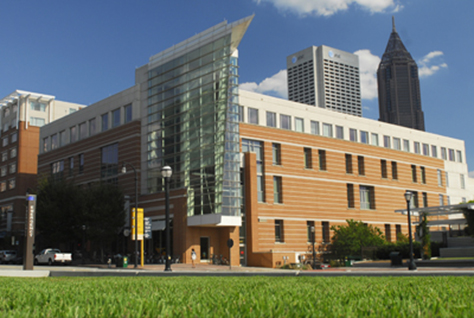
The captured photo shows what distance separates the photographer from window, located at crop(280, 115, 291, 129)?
54369 millimetres

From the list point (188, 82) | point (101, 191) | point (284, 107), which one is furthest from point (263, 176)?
point (101, 191)

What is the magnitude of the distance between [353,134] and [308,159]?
8.76 metres

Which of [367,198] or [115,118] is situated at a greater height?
[115,118]

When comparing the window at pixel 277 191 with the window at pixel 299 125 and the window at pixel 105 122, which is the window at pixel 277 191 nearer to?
the window at pixel 299 125

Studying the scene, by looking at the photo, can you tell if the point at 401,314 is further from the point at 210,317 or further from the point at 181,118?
the point at 181,118

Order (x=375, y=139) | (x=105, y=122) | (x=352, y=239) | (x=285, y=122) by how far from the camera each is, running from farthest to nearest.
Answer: (x=375, y=139) → (x=105, y=122) → (x=285, y=122) → (x=352, y=239)

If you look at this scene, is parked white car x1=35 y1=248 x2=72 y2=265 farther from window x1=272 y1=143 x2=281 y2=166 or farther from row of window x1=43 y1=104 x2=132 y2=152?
window x1=272 y1=143 x2=281 y2=166

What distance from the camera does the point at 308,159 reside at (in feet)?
185

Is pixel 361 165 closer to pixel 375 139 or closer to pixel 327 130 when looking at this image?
pixel 375 139

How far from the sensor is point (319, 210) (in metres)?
55.6

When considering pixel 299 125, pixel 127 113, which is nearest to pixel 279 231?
pixel 299 125

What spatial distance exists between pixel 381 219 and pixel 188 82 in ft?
Result: 100

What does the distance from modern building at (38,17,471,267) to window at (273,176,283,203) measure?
11 centimetres

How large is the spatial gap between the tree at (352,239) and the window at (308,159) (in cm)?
744
